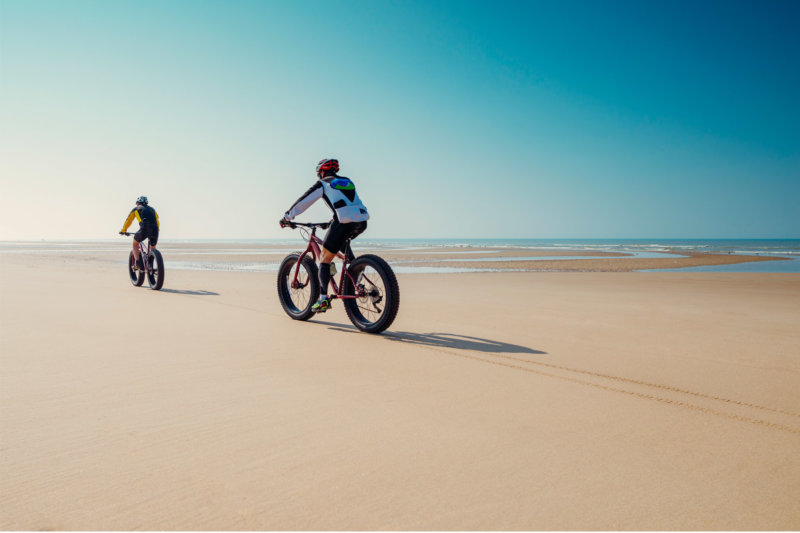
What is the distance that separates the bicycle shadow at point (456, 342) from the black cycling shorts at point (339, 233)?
4.20 feet

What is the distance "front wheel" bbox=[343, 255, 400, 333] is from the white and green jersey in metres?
0.53

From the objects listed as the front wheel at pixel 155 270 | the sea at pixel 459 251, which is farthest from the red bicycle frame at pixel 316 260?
the sea at pixel 459 251

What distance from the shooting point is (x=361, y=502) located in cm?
180

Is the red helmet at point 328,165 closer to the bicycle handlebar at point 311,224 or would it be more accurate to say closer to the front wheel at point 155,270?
the bicycle handlebar at point 311,224

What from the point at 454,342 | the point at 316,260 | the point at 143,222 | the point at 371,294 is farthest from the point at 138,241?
the point at 454,342

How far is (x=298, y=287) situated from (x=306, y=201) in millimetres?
1364

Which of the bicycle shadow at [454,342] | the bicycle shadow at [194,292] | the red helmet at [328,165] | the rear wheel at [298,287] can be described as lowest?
the bicycle shadow at [194,292]

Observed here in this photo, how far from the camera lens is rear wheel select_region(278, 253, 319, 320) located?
639 centimetres

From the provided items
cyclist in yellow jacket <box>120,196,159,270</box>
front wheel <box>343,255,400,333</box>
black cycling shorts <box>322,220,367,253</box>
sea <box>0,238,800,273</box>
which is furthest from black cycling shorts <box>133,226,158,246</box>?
front wheel <box>343,255,400,333</box>

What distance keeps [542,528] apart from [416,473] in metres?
0.57

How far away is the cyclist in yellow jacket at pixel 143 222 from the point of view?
11031 mm

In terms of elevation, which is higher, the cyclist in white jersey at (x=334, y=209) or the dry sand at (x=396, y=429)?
the cyclist in white jersey at (x=334, y=209)

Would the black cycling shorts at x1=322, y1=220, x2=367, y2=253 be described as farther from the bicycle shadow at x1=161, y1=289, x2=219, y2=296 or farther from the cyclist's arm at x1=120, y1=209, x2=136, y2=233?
the cyclist's arm at x1=120, y1=209, x2=136, y2=233

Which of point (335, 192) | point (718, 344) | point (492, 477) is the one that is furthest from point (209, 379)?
point (718, 344)
